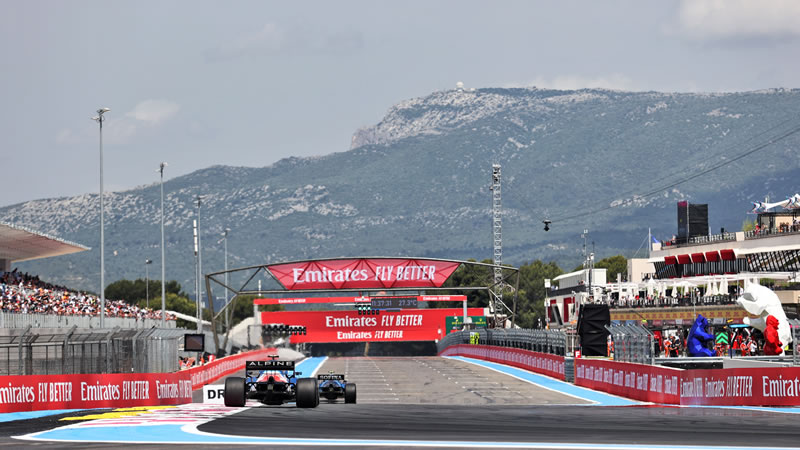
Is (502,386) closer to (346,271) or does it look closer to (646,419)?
(646,419)

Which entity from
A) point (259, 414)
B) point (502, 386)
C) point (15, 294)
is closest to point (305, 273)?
point (15, 294)

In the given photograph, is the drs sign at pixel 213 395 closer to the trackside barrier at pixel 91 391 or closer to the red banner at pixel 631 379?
the trackside barrier at pixel 91 391

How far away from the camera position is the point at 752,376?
29.2 meters

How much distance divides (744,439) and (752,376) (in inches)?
383

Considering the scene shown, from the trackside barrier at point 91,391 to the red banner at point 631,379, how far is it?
12934 millimetres

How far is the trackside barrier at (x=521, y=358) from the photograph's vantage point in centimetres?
4784

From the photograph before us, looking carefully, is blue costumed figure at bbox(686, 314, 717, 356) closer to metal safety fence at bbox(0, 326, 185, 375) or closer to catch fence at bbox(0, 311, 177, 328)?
metal safety fence at bbox(0, 326, 185, 375)

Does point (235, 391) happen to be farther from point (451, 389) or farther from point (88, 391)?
point (451, 389)

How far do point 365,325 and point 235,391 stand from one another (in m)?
105

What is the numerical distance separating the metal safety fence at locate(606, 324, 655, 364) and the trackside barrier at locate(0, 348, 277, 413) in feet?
42.6

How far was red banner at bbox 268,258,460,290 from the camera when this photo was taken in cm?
7394

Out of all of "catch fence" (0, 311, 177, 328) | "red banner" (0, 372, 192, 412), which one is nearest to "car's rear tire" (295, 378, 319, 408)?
"red banner" (0, 372, 192, 412)

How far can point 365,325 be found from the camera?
13512 cm

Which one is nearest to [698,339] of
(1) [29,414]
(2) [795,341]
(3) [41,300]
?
(2) [795,341]
